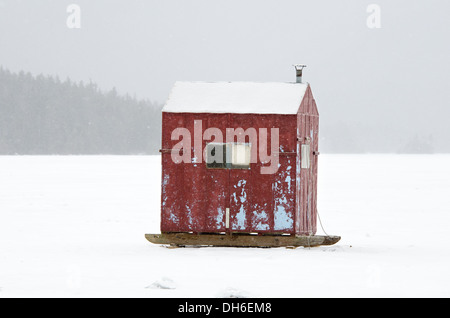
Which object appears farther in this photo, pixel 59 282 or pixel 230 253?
pixel 230 253

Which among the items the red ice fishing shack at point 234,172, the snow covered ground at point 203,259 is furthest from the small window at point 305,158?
the snow covered ground at point 203,259

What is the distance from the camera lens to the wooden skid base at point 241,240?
12.8 m

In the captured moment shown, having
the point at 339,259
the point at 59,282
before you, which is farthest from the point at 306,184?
the point at 59,282

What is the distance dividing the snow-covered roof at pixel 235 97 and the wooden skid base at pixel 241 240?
Result: 1987 mm

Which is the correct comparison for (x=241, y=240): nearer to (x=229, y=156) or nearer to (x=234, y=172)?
(x=234, y=172)

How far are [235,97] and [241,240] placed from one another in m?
2.35

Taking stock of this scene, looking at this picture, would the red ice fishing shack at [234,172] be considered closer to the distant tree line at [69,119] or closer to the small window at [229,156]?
the small window at [229,156]

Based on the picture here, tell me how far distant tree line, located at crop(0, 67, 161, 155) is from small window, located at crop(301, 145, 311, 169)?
119m

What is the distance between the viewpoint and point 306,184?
13.5m

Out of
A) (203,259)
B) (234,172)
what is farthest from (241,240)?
(203,259)

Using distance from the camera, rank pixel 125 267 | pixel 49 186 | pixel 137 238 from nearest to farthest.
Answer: pixel 125 267 < pixel 137 238 < pixel 49 186
